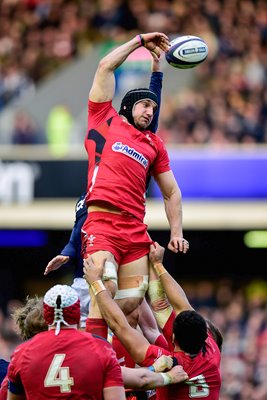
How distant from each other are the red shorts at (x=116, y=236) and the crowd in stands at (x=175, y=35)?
10131 millimetres

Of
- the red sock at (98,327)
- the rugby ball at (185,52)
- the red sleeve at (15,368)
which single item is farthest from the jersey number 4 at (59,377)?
the rugby ball at (185,52)

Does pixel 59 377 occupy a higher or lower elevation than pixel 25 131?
lower

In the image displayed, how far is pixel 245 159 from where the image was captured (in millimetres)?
18672

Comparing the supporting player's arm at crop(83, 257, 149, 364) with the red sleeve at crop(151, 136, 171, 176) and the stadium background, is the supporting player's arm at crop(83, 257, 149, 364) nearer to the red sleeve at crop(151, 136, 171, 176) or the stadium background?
the red sleeve at crop(151, 136, 171, 176)

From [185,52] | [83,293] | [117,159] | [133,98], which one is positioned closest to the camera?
[117,159]

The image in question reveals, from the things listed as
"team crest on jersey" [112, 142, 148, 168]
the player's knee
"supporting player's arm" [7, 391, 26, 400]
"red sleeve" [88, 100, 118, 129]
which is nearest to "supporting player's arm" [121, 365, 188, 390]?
"supporting player's arm" [7, 391, 26, 400]

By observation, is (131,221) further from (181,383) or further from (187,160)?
(187,160)

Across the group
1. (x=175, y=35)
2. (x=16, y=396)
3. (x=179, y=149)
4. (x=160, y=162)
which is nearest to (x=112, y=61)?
(x=160, y=162)

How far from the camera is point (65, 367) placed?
735 cm

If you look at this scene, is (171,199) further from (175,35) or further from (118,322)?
(175,35)

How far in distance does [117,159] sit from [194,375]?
1.69 metres

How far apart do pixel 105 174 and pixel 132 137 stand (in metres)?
0.35

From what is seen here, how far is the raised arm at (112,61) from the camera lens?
885cm

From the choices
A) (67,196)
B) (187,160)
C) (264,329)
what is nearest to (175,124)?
(187,160)
